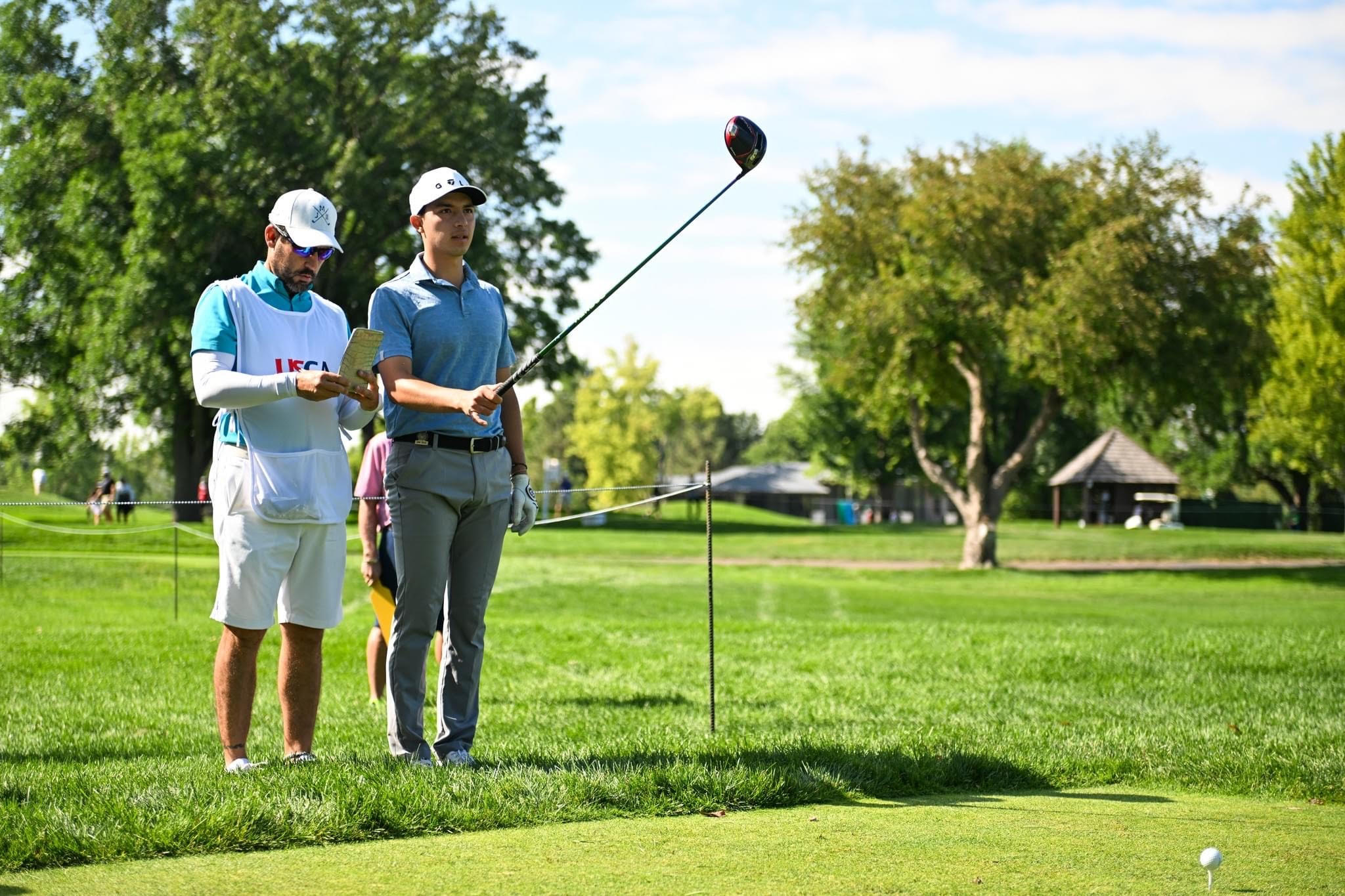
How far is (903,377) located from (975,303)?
2448mm

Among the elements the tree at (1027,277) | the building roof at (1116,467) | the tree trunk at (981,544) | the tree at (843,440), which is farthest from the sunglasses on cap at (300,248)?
the building roof at (1116,467)

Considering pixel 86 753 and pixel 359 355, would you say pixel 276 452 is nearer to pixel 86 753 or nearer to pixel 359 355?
pixel 359 355

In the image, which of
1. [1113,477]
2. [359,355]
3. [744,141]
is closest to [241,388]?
[359,355]

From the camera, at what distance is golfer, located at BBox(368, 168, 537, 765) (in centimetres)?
573

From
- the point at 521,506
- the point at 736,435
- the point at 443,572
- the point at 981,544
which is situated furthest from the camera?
the point at 736,435

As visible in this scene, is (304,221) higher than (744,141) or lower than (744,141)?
lower

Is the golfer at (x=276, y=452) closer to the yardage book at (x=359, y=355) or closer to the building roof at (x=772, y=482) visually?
the yardage book at (x=359, y=355)

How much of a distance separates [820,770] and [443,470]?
209 cm

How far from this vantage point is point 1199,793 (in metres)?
6.18

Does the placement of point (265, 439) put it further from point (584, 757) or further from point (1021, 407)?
point (1021, 407)

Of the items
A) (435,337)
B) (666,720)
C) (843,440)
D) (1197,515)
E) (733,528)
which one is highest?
(843,440)

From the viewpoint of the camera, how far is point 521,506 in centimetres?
608

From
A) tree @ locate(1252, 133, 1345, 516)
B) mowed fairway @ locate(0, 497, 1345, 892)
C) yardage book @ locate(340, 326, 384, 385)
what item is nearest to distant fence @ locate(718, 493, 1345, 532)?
tree @ locate(1252, 133, 1345, 516)

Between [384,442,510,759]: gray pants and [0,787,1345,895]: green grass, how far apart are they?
130 centimetres
